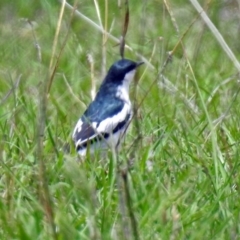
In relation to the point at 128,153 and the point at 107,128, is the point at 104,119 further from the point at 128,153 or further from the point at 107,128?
the point at 128,153

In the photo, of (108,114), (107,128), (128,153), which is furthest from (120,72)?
(128,153)

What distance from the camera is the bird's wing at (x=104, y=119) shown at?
5133 millimetres

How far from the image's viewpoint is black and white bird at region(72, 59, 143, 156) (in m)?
5.00

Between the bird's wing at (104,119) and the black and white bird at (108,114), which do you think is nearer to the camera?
the black and white bird at (108,114)

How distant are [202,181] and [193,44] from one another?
3092 millimetres

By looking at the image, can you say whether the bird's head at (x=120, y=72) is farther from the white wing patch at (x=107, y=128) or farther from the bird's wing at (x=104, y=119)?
the bird's wing at (x=104, y=119)

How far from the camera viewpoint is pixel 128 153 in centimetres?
471

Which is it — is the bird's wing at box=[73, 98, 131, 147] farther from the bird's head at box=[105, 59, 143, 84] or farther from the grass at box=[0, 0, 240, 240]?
the bird's head at box=[105, 59, 143, 84]

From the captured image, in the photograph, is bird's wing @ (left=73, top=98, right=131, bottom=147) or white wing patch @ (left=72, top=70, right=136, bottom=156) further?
bird's wing @ (left=73, top=98, right=131, bottom=147)

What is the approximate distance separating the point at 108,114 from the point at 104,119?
0.08m

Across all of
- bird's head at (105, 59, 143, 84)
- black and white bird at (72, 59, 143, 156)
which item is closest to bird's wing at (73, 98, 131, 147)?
black and white bird at (72, 59, 143, 156)

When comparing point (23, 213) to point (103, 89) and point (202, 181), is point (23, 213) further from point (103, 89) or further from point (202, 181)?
point (103, 89)

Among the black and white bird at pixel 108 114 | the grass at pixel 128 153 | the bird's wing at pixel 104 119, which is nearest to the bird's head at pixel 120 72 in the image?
the black and white bird at pixel 108 114

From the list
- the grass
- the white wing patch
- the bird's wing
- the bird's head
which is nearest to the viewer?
the grass
